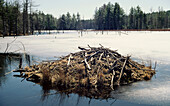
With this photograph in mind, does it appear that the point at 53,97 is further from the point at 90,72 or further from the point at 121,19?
the point at 121,19

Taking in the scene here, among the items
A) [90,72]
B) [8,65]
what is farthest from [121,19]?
[90,72]

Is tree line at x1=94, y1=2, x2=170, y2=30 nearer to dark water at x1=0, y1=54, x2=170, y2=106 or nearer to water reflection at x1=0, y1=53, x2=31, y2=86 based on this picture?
water reflection at x1=0, y1=53, x2=31, y2=86

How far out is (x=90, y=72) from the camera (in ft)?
25.8

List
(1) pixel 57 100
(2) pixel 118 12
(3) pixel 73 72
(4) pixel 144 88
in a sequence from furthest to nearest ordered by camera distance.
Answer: (2) pixel 118 12 → (3) pixel 73 72 → (4) pixel 144 88 → (1) pixel 57 100

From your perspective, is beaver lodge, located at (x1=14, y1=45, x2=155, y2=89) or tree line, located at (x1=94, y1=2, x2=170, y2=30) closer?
beaver lodge, located at (x1=14, y1=45, x2=155, y2=89)

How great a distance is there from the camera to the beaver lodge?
7.48 m

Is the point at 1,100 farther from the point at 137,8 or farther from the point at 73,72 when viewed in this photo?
the point at 137,8

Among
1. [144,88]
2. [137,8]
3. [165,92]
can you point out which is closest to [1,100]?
[144,88]

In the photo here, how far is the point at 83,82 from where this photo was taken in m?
7.37

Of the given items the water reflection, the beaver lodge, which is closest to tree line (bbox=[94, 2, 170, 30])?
the water reflection

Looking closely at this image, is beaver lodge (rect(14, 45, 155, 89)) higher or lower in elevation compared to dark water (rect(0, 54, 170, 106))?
higher

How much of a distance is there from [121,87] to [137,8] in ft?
349

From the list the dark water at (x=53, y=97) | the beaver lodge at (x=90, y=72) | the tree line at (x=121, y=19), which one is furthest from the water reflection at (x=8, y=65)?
the tree line at (x=121, y=19)

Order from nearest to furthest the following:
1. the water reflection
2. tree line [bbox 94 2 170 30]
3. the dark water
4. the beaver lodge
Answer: the dark water < the beaver lodge < the water reflection < tree line [bbox 94 2 170 30]
